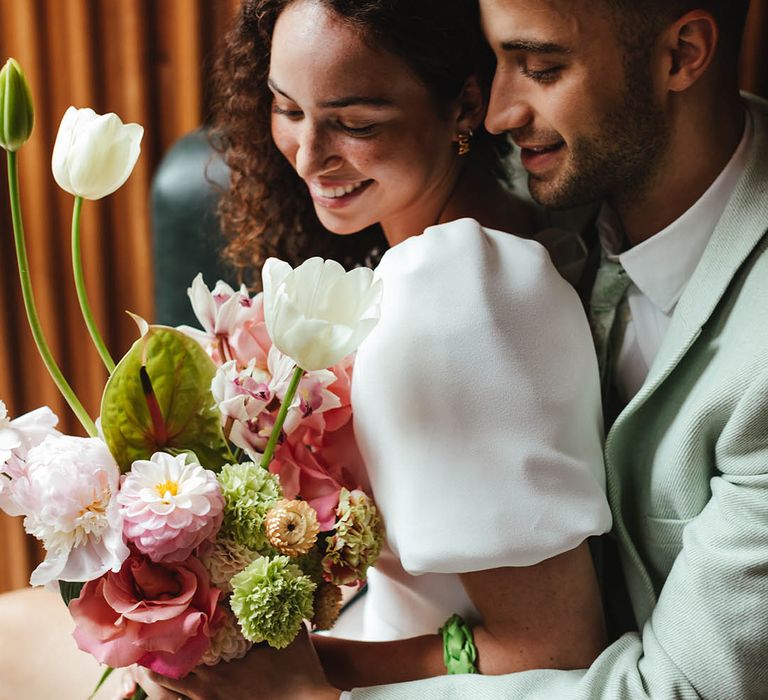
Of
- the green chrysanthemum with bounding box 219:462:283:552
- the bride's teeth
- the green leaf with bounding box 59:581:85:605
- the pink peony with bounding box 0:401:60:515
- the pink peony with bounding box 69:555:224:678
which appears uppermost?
the bride's teeth

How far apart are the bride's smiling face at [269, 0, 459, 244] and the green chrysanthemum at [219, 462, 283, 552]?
412 mm

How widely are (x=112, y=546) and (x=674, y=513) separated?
0.52 meters

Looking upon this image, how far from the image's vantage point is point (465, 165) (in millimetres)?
1268

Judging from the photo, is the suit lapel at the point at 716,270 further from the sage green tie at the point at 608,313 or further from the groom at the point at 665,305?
the sage green tie at the point at 608,313

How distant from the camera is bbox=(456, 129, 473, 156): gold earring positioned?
47.2 inches

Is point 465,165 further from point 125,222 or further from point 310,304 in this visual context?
point 125,222

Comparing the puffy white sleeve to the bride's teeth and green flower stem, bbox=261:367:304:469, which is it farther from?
the bride's teeth

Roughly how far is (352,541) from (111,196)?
1224mm

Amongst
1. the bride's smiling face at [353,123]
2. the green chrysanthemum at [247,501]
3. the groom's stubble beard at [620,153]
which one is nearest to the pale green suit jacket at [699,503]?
the groom's stubble beard at [620,153]

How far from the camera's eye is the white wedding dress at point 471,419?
3.01 ft

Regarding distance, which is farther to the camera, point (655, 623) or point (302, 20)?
point (302, 20)

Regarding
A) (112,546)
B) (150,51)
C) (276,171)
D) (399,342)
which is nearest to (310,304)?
(399,342)

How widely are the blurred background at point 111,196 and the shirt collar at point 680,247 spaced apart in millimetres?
925

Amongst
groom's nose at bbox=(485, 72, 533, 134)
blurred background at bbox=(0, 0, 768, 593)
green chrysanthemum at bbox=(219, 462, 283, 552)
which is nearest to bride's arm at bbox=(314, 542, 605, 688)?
green chrysanthemum at bbox=(219, 462, 283, 552)
